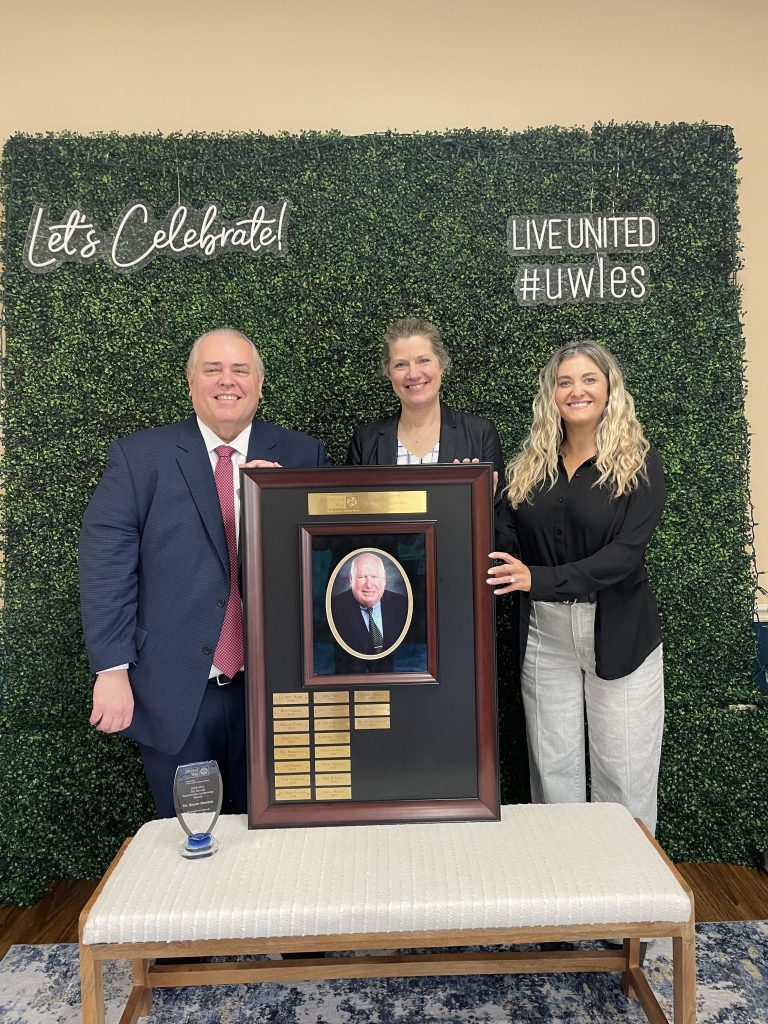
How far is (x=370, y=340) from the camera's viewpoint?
281 cm

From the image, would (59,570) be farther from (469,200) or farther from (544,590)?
(469,200)

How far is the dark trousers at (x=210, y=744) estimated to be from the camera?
2068mm

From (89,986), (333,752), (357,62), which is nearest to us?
(89,986)

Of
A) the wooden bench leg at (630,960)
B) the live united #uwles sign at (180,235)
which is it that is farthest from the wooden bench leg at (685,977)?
the live united #uwles sign at (180,235)

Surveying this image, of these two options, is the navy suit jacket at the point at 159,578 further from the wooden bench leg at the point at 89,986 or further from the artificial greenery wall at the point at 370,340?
the artificial greenery wall at the point at 370,340

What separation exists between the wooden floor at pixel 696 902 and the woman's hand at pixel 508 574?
1.44m

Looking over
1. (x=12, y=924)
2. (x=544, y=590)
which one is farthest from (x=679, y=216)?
(x=12, y=924)

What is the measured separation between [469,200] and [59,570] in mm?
2097

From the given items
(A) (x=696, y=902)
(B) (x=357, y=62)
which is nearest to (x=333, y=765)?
(A) (x=696, y=902)

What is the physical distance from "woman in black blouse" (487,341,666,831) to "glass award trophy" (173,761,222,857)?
3.11 ft

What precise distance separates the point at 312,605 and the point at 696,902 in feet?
6.12

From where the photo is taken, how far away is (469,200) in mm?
2797

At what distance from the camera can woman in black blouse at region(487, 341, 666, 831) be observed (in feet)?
6.78

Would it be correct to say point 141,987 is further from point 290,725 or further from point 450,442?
point 450,442
